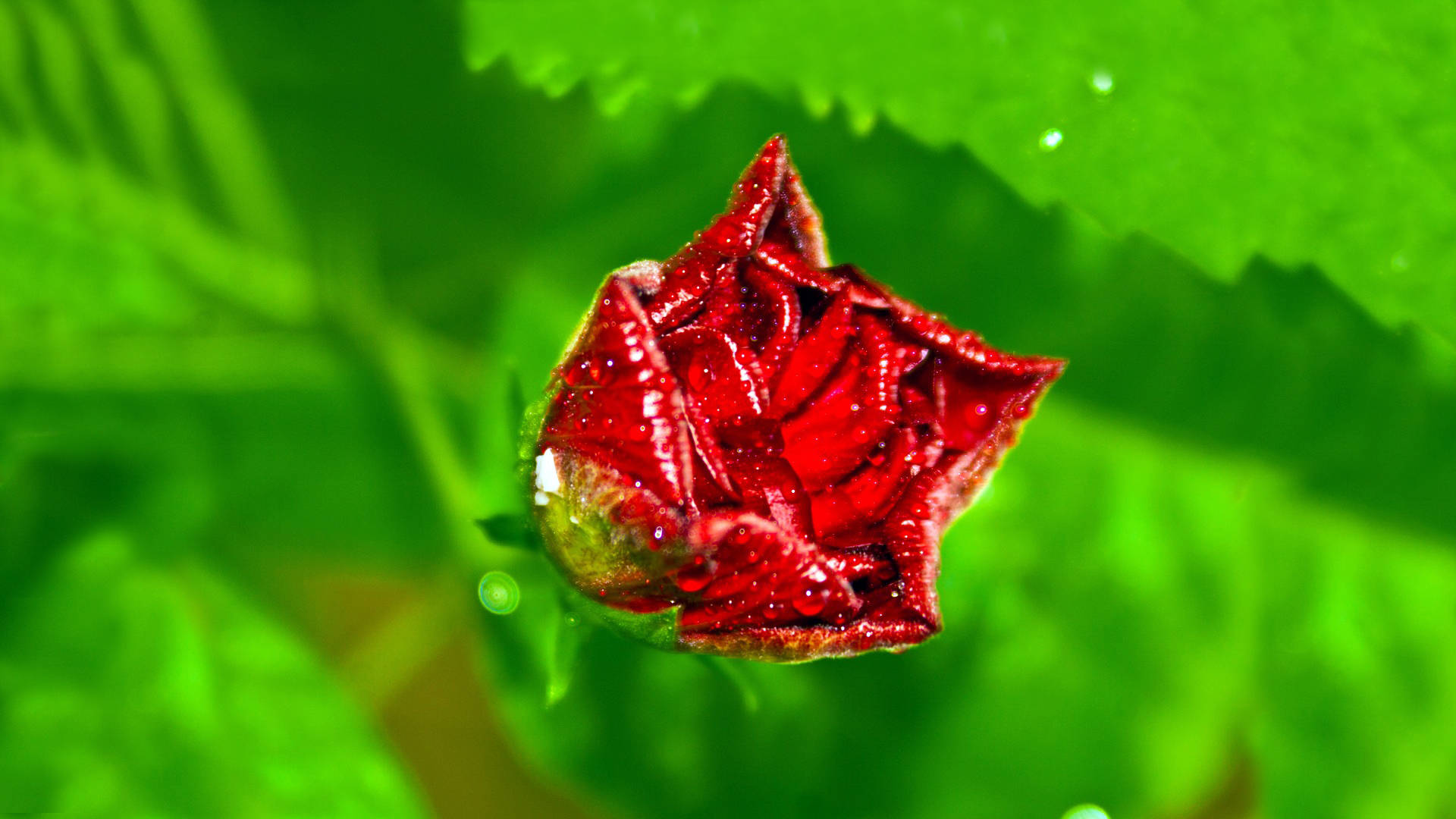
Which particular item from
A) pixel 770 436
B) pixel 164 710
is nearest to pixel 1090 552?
pixel 770 436

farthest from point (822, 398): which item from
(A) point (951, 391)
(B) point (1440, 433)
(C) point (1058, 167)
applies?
(B) point (1440, 433)

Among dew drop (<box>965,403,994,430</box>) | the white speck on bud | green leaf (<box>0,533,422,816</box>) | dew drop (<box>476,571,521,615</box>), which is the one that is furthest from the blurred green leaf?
dew drop (<box>965,403,994,430</box>)

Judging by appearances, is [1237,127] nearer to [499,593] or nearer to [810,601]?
[810,601]

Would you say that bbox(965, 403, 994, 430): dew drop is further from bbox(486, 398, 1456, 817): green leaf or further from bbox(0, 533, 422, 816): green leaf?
bbox(0, 533, 422, 816): green leaf

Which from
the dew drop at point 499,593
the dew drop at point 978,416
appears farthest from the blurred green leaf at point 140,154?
the dew drop at point 978,416

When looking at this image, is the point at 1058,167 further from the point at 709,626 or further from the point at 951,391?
the point at 709,626
